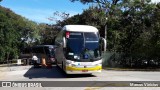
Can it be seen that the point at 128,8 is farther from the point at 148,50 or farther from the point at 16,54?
the point at 16,54

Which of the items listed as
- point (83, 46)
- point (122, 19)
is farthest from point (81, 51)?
point (122, 19)

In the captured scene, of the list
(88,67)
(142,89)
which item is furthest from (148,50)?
(142,89)

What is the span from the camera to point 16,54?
6819cm

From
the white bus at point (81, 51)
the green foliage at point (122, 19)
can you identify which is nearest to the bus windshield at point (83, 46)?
the white bus at point (81, 51)

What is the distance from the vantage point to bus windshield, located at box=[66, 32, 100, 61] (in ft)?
82.0

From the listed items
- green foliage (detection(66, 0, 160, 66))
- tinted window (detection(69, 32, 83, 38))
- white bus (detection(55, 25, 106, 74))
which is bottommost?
white bus (detection(55, 25, 106, 74))

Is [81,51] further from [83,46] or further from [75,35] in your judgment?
[75,35]

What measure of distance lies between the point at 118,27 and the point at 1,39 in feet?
64.9

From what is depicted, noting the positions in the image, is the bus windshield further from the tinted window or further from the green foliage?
the green foliage

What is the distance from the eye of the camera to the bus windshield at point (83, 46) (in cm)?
2500

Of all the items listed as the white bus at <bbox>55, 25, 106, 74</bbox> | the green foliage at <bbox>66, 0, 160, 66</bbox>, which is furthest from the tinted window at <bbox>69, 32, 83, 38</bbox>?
the green foliage at <bbox>66, 0, 160, 66</bbox>

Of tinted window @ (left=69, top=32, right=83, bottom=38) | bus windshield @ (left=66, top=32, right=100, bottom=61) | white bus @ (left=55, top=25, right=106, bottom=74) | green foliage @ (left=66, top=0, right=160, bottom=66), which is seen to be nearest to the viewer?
white bus @ (left=55, top=25, right=106, bottom=74)

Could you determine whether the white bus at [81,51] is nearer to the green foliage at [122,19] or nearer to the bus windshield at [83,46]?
the bus windshield at [83,46]

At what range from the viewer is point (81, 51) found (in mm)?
25016
